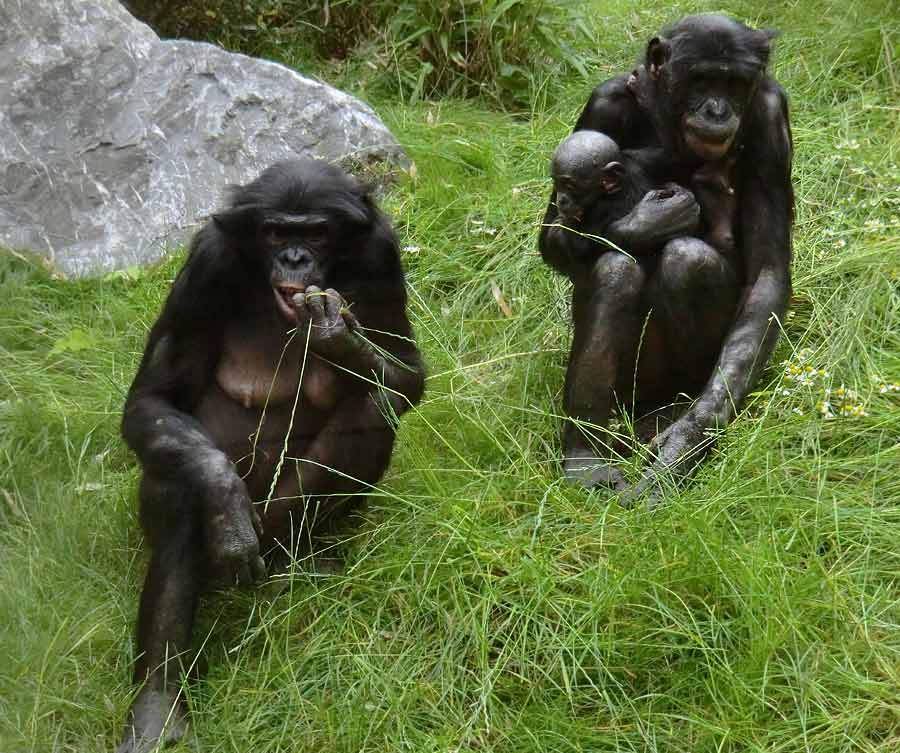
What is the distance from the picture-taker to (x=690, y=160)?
4.85 metres

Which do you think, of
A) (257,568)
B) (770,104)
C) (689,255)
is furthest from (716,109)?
(257,568)

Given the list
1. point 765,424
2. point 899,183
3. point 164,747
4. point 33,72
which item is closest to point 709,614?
point 765,424

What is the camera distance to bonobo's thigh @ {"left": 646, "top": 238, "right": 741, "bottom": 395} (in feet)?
15.4

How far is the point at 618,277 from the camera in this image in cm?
468

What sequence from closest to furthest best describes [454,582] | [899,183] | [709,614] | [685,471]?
[709,614], [454,582], [685,471], [899,183]

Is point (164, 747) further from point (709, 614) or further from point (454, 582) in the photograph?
point (709, 614)

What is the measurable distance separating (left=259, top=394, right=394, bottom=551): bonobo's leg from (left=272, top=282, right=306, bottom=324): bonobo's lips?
43 cm

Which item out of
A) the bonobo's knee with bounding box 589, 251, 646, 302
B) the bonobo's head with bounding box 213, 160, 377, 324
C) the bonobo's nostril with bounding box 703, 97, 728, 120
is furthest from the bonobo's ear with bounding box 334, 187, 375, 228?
the bonobo's nostril with bounding box 703, 97, 728, 120

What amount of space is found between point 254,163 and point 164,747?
396cm

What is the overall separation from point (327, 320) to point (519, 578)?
39.3 inches

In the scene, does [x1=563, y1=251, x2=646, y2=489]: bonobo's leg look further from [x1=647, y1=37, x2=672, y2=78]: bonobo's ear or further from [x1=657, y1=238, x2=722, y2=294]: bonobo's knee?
[x1=647, y1=37, x2=672, y2=78]: bonobo's ear

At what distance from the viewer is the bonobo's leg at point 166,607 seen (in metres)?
3.99

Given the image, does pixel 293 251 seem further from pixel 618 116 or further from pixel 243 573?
pixel 618 116

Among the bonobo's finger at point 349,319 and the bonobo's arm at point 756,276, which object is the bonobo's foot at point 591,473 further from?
the bonobo's finger at point 349,319
